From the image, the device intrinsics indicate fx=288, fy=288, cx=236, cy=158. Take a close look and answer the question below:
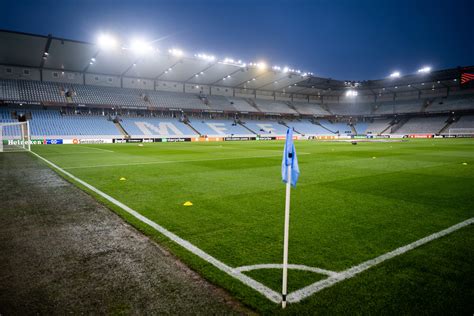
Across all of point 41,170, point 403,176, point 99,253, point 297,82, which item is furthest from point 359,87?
point 99,253

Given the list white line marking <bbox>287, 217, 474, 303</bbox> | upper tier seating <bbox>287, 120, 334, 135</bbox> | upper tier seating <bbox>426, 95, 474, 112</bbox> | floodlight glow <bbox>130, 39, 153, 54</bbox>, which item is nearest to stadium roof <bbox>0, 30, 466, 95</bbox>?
floodlight glow <bbox>130, 39, 153, 54</bbox>

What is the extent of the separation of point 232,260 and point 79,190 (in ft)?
23.5

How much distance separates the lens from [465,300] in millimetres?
3156

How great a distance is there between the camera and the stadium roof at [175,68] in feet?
126

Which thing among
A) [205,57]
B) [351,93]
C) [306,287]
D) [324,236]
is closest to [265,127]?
[205,57]

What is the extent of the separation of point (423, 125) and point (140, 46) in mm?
65341

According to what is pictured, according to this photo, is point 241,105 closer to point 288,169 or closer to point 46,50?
point 46,50

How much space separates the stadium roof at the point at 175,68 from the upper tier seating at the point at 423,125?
304 inches

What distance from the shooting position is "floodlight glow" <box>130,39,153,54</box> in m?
40.0

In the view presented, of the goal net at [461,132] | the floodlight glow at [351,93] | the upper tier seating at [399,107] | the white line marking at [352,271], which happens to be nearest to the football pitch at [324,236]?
the white line marking at [352,271]

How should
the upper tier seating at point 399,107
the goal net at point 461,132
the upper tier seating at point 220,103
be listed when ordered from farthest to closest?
the upper tier seating at point 399,107 → the upper tier seating at point 220,103 → the goal net at point 461,132

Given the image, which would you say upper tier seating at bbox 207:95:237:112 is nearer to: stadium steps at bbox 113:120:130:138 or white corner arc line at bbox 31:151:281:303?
stadium steps at bbox 113:120:130:138

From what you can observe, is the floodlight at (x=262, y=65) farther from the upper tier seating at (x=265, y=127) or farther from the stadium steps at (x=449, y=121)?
the stadium steps at (x=449, y=121)

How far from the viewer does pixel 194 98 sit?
2400 inches
